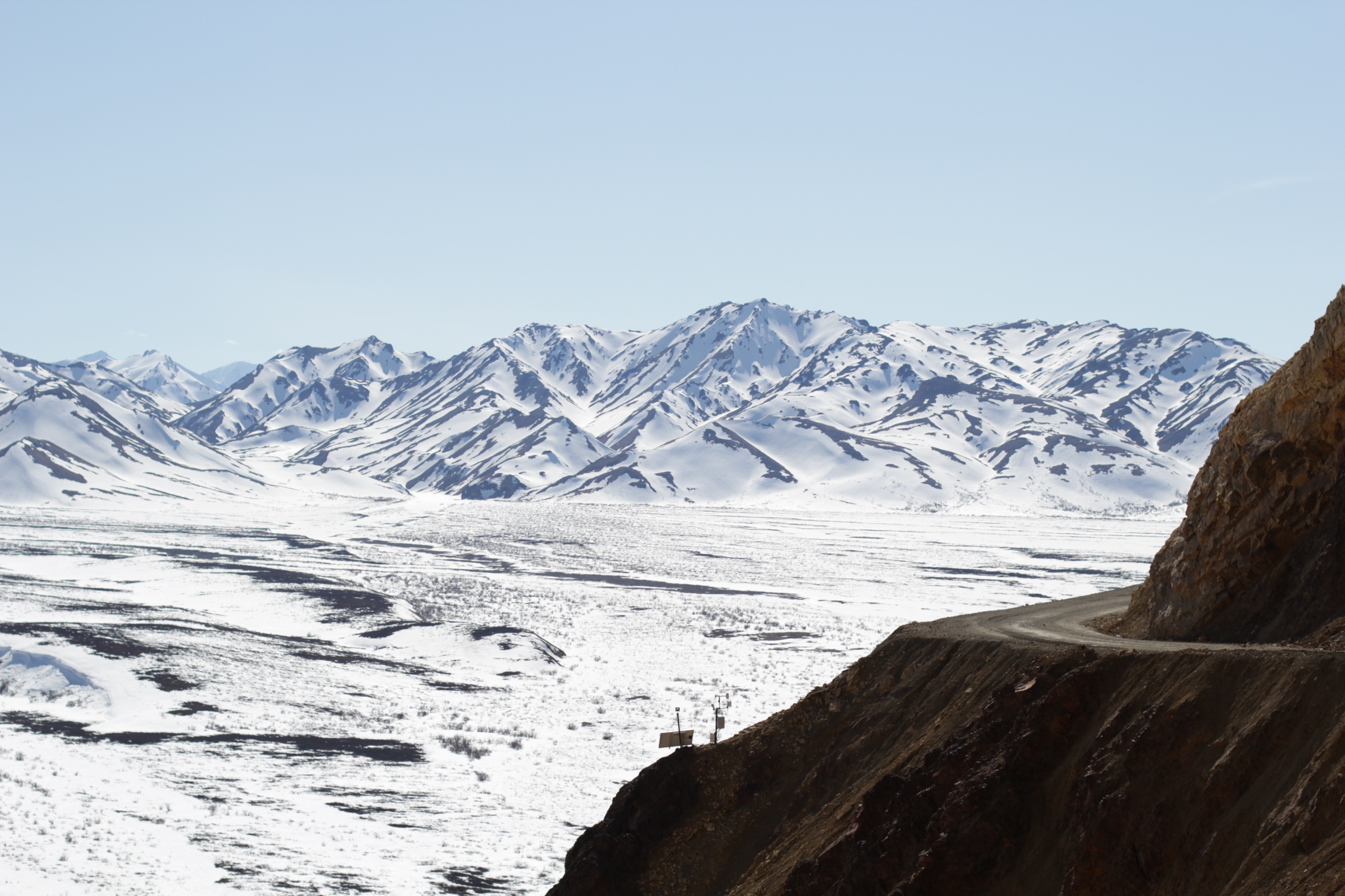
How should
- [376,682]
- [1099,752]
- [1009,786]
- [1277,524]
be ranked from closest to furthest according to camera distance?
[1099,752]
[1009,786]
[1277,524]
[376,682]

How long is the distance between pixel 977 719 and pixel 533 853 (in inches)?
634

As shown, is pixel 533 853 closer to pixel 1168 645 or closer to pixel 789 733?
pixel 789 733

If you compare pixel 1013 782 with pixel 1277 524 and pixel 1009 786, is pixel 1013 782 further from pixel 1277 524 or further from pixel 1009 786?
pixel 1277 524

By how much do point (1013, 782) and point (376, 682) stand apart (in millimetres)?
39931

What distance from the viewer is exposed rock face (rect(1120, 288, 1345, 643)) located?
56.0 feet

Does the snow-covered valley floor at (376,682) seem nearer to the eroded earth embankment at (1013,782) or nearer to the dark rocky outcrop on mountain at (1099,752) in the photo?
the eroded earth embankment at (1013,782)

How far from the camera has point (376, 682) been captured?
164ft

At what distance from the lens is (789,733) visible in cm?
2088

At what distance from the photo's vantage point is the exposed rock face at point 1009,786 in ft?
41.4

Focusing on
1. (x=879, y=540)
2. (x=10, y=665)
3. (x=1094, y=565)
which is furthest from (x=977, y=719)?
(x=879, y=540)

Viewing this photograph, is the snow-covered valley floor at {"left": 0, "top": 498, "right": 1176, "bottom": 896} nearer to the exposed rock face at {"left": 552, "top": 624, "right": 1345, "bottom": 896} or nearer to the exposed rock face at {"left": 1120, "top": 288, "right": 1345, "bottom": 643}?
the exposed rock face at {"left": 552, "top": 624, "right": 1345, "bottom": 896}

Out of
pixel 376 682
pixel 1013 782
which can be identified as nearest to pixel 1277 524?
pixel 1013 782

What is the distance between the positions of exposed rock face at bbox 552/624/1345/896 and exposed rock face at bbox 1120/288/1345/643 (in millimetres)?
3277

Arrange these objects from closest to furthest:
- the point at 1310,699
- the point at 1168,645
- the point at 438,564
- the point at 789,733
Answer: the point at 1310,699 → the point at 1168,645 → the point at 789,733 → the point at 438,564
